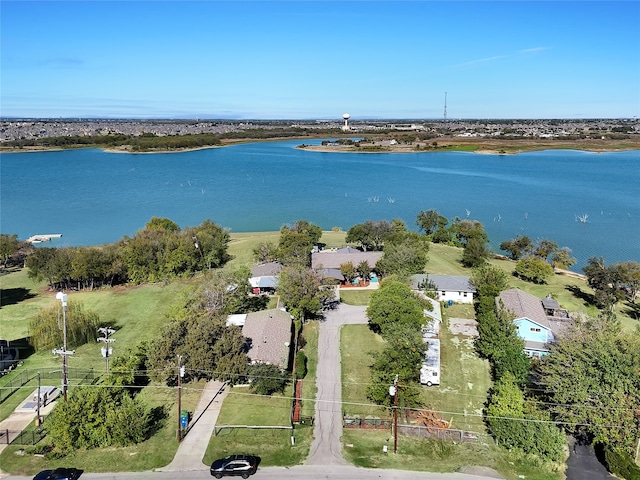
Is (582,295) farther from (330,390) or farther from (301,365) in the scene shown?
(301,365)

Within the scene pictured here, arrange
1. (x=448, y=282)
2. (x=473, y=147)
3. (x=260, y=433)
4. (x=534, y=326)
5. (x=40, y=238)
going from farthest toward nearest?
(x=473, y=147)
(x=40, y=238)
(x=448, y=282)
(x=534, y=326)
(x=260, y=433)

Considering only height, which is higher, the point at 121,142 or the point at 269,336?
the point at 121,142

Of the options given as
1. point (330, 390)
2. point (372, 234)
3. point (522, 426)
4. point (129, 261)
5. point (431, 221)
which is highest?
point (372, 234)

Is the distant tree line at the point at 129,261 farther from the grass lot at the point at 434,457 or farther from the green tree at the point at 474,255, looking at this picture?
the grass lot at the point at 434,457

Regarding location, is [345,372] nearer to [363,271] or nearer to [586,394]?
[586,394]

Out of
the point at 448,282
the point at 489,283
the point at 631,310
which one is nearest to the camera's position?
the point at 489,283

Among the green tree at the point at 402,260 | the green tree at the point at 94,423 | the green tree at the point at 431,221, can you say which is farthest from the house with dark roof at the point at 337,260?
the green tree at the point at 94,423

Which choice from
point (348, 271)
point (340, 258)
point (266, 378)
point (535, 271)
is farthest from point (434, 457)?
point (535, 271)
